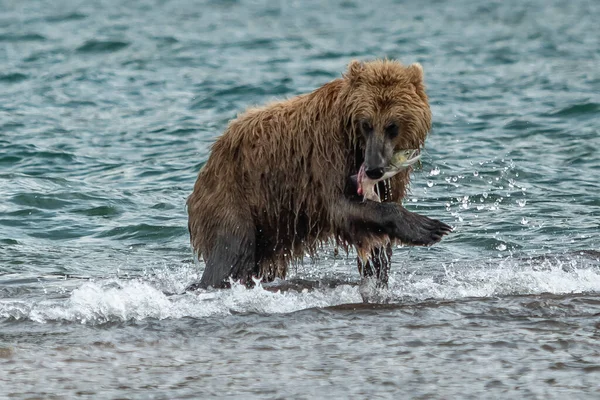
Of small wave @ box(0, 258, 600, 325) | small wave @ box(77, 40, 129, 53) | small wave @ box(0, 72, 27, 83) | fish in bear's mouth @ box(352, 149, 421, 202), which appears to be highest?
small wave @ box(77, 40, 129, 53)

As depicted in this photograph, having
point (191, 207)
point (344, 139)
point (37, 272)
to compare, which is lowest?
point (37, 272)

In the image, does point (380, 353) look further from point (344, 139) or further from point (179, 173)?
point (179, 173)

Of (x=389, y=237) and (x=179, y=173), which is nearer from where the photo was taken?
(x=389, y=237)

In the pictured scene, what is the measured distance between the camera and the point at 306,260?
837 cm

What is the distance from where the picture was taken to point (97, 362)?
5414 mm

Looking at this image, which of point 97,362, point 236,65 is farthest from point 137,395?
point 236,65

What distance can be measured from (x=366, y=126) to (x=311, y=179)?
601 mm

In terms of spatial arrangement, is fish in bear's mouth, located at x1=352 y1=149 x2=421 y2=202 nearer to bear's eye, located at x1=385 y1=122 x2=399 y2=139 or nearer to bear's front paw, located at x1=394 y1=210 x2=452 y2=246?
bear's eye, located at x1=385 y1=122 x2=399 y2=139

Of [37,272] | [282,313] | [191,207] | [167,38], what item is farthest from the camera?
[167,38]

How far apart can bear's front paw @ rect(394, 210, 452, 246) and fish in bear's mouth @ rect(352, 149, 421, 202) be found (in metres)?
0.25

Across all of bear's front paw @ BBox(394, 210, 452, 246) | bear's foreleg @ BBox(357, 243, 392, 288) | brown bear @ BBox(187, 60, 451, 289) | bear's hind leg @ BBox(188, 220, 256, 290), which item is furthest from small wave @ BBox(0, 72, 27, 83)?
bear's front paw @ BBox(394, 210, 452, 246)

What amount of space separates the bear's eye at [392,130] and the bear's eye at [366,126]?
90 mm

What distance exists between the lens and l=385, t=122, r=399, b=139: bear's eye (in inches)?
246

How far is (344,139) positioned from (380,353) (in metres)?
1.54
